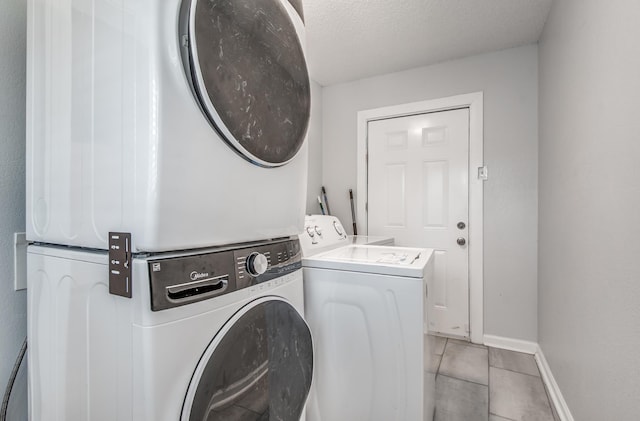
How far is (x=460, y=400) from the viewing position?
1.83m

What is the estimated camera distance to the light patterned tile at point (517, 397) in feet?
5.63

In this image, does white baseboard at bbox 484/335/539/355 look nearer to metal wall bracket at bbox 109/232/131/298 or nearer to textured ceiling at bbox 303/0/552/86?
textured ceiling at bbox 303/0/552/86

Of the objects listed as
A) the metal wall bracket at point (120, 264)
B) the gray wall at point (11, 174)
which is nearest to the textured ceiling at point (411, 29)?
the gray wall at point (11, 174)

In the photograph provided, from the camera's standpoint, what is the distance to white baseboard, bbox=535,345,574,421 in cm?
161

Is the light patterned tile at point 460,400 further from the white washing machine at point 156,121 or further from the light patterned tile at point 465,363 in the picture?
the white washing machine at point 156,121

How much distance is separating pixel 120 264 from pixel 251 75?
0.60 metres

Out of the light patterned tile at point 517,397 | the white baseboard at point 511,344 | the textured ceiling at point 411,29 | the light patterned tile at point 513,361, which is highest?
the textured ceiling at point 411,29

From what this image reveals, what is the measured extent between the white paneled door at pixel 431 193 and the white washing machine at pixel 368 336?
150cm

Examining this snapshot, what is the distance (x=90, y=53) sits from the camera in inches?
29.5

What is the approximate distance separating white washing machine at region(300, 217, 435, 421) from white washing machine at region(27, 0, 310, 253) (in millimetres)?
477

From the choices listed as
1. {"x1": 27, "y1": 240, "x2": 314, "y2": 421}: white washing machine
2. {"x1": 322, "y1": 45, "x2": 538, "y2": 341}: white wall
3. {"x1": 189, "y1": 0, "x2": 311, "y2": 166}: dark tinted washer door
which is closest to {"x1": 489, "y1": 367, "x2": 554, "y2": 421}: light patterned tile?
{"x1": 322, "y1": 45, "x2": 538, "y2": 341}: white wall

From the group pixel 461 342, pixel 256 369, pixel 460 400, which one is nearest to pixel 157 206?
pixel 256 369

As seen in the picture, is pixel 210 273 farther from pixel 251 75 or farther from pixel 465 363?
pixel 465 363

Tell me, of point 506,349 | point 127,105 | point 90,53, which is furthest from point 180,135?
point 506,349
